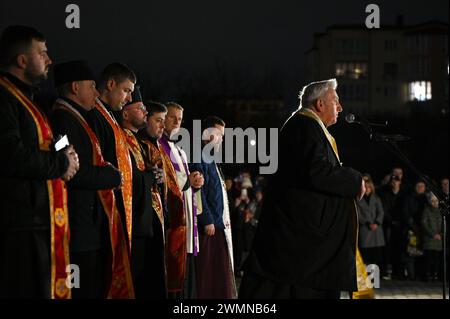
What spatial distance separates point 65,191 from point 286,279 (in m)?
2.00

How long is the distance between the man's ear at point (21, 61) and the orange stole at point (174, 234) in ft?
9.92

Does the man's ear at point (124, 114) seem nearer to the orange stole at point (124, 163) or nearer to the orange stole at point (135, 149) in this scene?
the orange stole at point (135, 149)

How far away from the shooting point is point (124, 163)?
7586 mm

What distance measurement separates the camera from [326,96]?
789cm

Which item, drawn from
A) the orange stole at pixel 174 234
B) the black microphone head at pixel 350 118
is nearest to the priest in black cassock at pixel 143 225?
the orange stole at pixel 174 234

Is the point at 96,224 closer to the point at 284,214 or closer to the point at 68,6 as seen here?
the point at 284,214

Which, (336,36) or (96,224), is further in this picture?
(336,36)

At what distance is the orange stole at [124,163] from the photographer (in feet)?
24.6

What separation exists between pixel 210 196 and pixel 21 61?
188 inches

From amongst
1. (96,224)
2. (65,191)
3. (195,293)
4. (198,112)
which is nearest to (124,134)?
(96,224)

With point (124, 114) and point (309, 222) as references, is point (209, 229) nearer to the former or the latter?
point (124, 114)

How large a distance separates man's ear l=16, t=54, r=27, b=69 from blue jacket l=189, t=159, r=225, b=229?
15.2ft

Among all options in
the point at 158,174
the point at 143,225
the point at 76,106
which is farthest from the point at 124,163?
the point at 158,174

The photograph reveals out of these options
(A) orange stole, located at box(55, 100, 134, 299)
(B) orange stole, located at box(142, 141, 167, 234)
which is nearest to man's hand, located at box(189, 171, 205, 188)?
(B) orange stole, located at box(142, 141, 167, 234)
